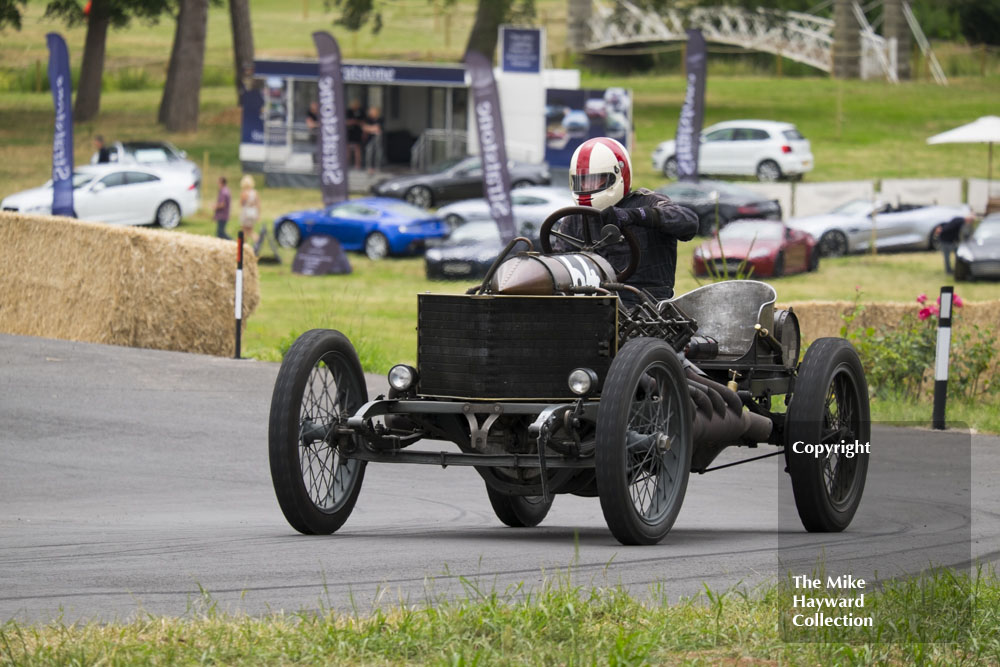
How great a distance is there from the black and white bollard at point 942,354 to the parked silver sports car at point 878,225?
2168cm

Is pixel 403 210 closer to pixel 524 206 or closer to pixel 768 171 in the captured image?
pixel 524 206

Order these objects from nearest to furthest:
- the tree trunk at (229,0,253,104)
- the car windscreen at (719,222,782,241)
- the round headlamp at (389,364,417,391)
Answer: the round headlamp at (389,364,417,391), the car windscreen at (719,222,782,241), the tree trunk at (229,0,253,104)

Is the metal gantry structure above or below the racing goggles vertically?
above

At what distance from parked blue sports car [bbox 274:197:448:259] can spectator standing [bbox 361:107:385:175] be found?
11.5 metres

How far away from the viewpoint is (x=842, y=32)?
73312 mm

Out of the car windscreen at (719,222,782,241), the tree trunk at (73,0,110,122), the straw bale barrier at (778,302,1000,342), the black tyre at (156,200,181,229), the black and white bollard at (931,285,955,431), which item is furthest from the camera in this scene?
the tree trunk at (73,0,110,122)

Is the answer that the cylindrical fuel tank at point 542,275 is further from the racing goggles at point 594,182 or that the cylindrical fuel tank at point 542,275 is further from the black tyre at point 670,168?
the black tyre at point 670,168

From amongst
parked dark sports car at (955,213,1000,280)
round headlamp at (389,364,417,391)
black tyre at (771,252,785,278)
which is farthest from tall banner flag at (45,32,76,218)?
round headlamp at (389,364,417,391)

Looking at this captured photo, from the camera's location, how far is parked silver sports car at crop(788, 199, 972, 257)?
117 ft

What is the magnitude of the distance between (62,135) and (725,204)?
15202mm

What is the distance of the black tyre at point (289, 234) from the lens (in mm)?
35156

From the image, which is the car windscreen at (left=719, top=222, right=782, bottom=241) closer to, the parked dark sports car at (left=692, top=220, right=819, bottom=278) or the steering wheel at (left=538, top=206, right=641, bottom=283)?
the parked dark sports car at (left=692, top=220, right=819, bottom=278)

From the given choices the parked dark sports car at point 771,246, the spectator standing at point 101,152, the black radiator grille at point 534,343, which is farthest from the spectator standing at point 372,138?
the black radiator grille at point 534,343

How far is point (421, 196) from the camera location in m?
41.8
